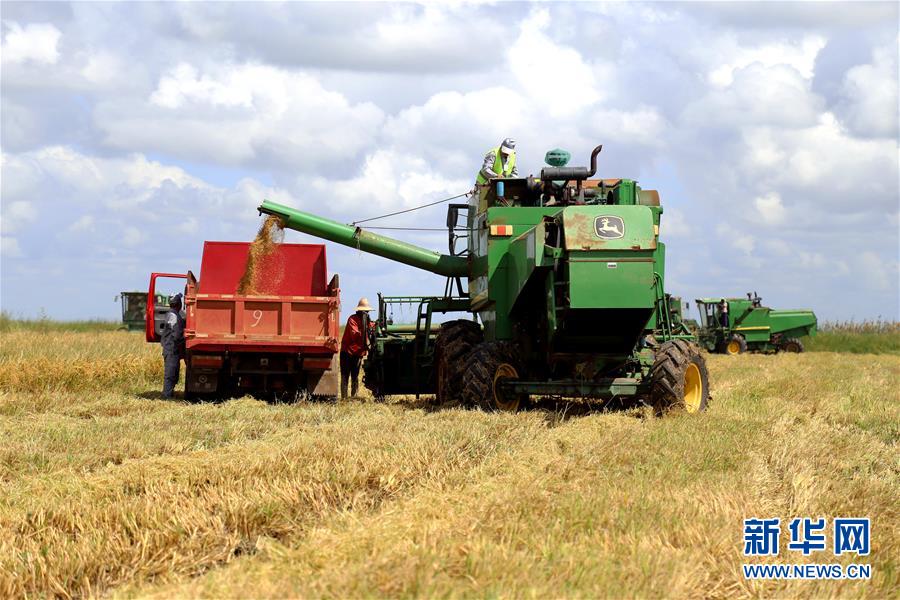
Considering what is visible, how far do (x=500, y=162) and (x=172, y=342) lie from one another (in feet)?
17.7

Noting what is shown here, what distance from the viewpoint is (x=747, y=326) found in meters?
39.2

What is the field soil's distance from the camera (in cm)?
508

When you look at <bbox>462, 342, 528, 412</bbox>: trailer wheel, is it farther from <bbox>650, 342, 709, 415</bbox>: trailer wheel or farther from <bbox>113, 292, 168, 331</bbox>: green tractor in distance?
<bbox>113, 292, 168, 331</bbox>: green tractor in distance

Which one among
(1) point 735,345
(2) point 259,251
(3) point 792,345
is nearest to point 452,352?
(2) point 259,251

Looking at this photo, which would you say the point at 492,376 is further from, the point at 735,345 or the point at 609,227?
the point at 735,345

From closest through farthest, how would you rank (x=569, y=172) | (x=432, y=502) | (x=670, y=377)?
(x=432, y=502)
(x=670, y=377)
(x=569, y=172)

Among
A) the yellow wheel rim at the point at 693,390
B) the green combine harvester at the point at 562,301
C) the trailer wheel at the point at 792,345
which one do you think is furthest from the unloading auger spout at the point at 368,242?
the trailer wheel at the point at 792,345

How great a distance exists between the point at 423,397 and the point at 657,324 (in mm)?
5093

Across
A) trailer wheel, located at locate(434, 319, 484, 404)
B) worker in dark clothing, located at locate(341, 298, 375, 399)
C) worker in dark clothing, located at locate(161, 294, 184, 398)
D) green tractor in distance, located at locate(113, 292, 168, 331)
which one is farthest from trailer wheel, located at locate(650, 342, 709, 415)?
green tractor in distance, located at locate(113, 292, 168, 331)

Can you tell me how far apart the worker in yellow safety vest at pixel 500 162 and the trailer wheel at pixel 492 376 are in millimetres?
2810

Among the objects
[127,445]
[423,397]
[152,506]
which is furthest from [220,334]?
[152,506]

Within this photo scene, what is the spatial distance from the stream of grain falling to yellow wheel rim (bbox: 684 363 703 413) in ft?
20.4

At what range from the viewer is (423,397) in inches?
664

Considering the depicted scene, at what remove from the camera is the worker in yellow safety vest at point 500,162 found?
14531 millimetres
